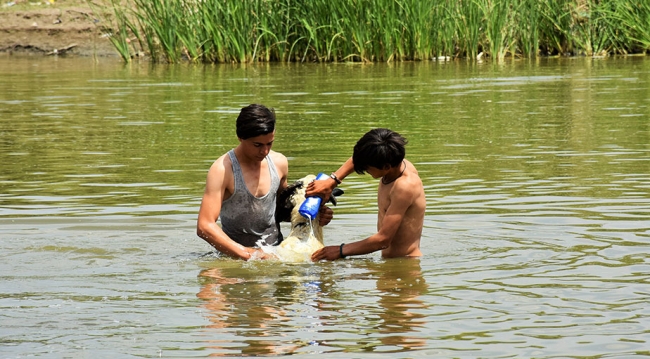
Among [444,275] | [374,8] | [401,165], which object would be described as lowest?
[444,275]

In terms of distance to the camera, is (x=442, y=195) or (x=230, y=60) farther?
(x=230, y=60)

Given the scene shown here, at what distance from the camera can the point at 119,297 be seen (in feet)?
20.6

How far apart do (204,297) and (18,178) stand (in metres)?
4.87

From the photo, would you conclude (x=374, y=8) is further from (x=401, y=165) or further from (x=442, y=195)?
(x=401, y=165)

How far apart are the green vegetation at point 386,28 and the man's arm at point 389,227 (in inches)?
584

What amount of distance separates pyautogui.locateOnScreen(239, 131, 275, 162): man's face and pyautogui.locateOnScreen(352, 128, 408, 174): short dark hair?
602mm

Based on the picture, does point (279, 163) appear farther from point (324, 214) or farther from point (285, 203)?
point (324, 214)

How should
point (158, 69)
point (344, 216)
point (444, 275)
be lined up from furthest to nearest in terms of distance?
point (158, 69) → point (344, 216) → point (444, 275)

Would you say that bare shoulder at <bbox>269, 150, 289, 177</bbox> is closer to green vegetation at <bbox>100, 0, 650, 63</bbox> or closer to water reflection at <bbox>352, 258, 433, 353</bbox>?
water reflection at <bbox>352, 258, 433, 353</bbox>

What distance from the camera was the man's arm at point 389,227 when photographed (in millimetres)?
7039

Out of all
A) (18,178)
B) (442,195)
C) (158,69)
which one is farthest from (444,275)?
(158,69)

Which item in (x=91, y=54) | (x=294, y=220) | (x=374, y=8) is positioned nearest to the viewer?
(x=294, y=220)

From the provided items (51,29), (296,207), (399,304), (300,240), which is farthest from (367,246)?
(51,29)

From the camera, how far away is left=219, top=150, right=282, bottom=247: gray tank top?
294 inches
